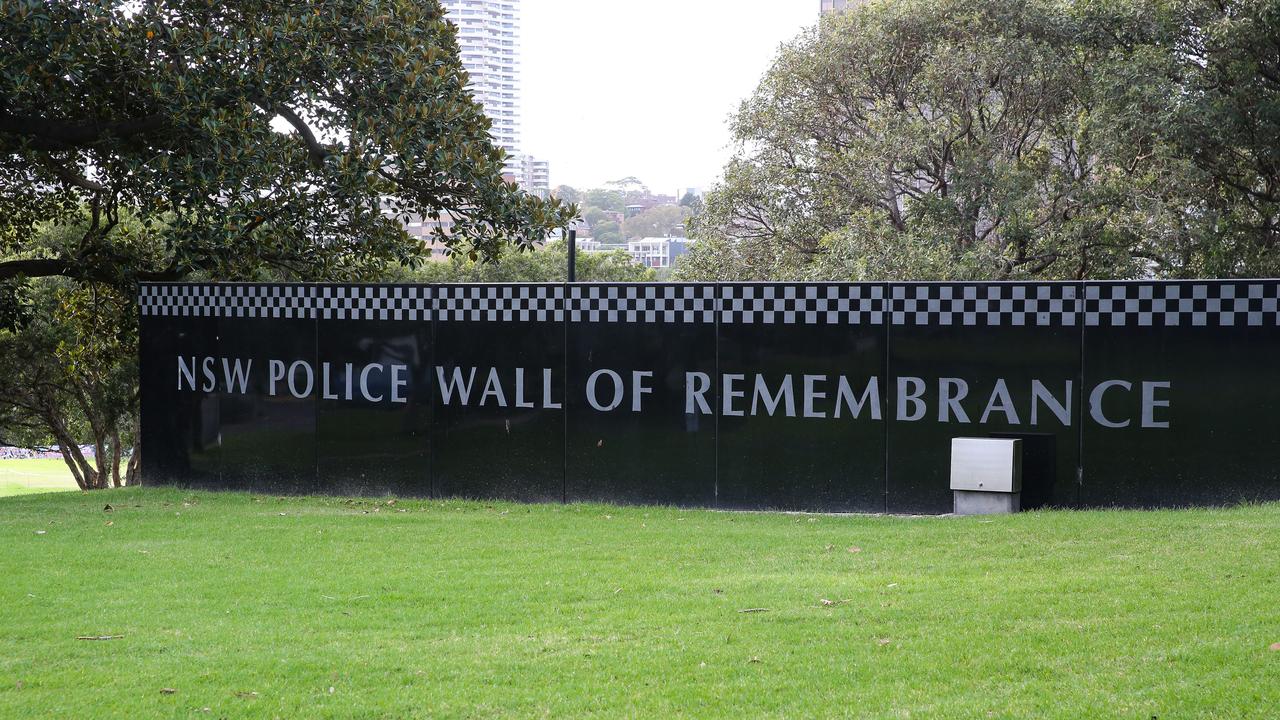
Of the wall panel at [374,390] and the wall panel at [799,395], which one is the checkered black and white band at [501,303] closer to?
the wall panel at [374,390]

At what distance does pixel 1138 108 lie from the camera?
17.4 metres

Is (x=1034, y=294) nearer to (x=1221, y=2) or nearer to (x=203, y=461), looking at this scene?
(x=203, y=461)

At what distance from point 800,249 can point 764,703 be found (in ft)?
60.2

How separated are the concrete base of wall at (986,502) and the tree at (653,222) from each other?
48.5 metres

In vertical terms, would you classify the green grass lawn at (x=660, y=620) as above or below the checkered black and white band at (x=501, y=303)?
below

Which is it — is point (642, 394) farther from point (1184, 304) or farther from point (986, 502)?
point (1184, 304)

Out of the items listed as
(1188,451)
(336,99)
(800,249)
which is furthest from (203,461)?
(800,249)

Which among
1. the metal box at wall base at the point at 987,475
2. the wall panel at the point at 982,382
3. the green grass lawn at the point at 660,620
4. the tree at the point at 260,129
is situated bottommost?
the green grass lawn at the point at 660,620

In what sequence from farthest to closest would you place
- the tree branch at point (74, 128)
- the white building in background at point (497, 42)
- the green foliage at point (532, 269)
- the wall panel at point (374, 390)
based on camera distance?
1. the white building in background at point (497, 42)
2. the green foliage at point (532, 269)
3. the tree branch at point (74, 128)
4. the wall panel at point (374, 390)

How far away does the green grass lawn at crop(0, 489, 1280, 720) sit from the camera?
449 cm

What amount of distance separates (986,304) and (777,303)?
164 cm

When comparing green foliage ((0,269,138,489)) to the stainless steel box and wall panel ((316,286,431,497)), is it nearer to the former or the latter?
wall panel ((316,286,431,497))

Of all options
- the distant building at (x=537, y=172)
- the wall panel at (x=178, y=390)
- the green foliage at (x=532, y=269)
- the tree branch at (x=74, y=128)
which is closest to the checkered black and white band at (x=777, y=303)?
the wall panel at (x=178, y=390)

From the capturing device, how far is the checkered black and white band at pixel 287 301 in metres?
11.4
